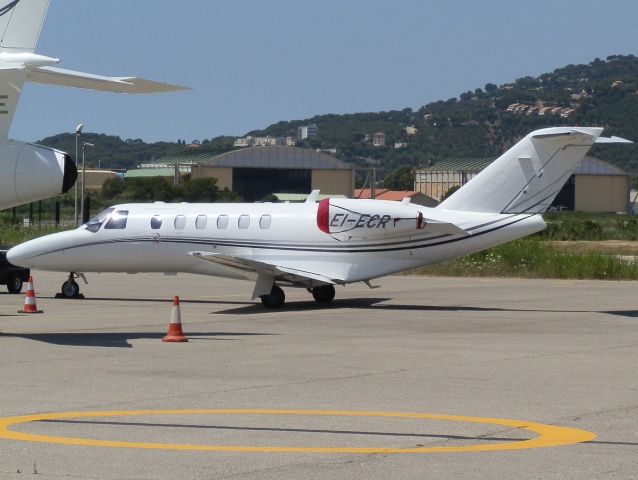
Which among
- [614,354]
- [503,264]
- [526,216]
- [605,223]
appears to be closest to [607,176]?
[605,223]

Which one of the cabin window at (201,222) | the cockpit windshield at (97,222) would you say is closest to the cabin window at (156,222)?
the cabin window at (201,222)

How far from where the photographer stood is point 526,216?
90.2 ft

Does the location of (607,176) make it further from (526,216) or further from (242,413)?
(242,413)

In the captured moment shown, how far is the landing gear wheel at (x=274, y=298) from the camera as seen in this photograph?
28.2m

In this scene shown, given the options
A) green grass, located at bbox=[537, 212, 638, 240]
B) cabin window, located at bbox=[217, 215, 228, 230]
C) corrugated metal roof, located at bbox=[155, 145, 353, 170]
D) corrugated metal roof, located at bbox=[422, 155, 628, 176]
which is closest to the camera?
cabin window, located at bbox=[217, 215, 228, 230]

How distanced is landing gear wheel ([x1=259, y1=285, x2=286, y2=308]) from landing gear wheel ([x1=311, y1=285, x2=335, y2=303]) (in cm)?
164

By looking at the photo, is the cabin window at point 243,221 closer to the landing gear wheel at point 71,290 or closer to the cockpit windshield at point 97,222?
the cockpit windshield at point 97,222

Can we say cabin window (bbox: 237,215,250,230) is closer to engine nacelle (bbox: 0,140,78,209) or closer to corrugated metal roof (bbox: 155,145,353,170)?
engine nacelle (bbox: 0,140,78,209)

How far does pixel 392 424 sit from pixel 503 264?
106ft

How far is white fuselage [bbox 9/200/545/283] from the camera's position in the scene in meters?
27.7

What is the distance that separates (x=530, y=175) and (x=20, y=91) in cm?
1364

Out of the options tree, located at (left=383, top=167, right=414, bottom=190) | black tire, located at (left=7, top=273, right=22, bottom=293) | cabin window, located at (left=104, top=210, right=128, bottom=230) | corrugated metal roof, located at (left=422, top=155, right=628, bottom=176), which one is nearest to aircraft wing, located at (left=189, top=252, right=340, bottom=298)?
cabin window, located at (left=104, top=210, right=128, bottom=230)

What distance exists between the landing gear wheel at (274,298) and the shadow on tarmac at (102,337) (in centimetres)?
618

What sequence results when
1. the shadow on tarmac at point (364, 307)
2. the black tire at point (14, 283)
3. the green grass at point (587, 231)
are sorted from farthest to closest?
the green grass at point (587, 231), the black tire at point (14, 283), the shadow on tarmac at point (364, 307)
